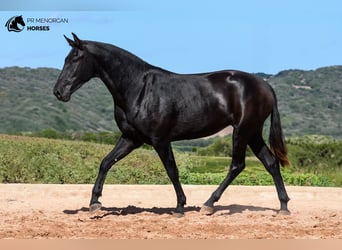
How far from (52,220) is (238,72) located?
2.99m

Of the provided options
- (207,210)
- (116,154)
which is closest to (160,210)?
(207,210)

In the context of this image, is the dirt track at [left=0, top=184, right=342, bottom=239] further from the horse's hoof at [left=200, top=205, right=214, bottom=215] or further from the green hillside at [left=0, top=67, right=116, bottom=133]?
the green hillside at [left=0, top=67, right=116, bottom=133]

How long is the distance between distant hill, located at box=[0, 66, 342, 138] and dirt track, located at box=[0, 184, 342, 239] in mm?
30807

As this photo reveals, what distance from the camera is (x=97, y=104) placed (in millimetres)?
48312

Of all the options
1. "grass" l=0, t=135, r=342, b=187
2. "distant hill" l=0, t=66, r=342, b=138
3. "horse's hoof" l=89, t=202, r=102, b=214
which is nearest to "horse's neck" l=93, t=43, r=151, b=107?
"horse's hoof" l=89, t=202, r=102, b=214

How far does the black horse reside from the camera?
8.29 meters

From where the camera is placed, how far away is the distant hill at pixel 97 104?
142ft

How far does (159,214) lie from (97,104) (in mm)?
39971

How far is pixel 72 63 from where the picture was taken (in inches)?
327

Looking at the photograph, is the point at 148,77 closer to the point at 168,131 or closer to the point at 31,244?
the point at 168,131

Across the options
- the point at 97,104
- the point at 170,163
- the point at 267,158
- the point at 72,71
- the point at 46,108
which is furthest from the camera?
the point at 97,104

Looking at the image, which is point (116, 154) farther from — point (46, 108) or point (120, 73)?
point (46, 108)

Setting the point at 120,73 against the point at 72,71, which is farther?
the point at 120,73

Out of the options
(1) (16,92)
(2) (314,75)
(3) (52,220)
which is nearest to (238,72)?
(3) (52,220)
